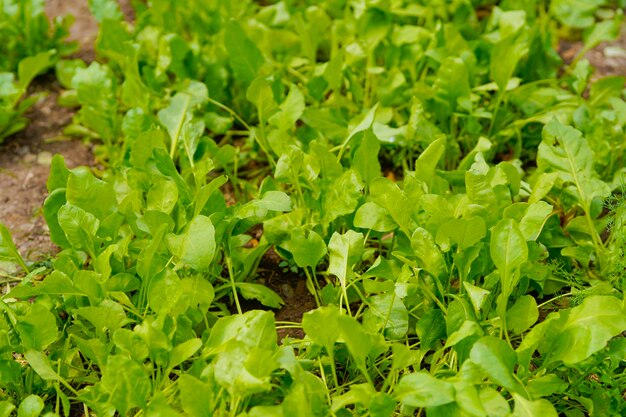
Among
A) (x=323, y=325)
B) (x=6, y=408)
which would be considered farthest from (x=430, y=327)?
(x=6, y=408)

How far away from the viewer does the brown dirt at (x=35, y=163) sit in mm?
2184

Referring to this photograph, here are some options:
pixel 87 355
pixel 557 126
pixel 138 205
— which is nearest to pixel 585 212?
pixel 557 126

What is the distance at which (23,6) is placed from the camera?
2725 millimetres

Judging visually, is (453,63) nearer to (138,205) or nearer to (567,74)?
(567,74)

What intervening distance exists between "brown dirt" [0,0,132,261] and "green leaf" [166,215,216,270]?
23.0 inches

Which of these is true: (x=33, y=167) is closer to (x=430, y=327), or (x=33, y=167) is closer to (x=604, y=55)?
(x=430, y=327)

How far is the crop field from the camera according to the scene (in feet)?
5.08

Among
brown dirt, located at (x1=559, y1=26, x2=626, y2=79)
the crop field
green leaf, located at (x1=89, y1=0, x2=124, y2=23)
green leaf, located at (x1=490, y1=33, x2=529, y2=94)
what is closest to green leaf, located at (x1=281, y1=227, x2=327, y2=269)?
the crop field

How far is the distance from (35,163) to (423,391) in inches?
62.0

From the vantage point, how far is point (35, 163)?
2453 millimetres

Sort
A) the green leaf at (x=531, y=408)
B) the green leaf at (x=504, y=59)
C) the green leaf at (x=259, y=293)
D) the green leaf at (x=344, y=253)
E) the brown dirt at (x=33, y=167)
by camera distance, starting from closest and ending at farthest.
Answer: the green leaf at (x=531, y=408)
the green leaf at (x=344, y=253)
the green leaf at (x=259, y=293)
the brown dirt at (x=33, y=167)
the green leaf at (x=504, y=59)

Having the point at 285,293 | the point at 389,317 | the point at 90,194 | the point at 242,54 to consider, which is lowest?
the point at 285,293

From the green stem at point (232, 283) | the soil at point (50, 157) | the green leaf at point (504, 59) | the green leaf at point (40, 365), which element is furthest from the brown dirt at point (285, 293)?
the green leaf at point (504, 59)

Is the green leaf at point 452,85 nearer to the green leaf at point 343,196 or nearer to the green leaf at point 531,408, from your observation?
the green leaf at point 343,196
